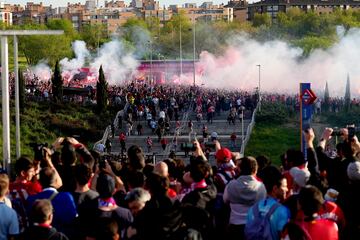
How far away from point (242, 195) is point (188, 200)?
51 centimetres

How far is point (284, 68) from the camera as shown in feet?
240

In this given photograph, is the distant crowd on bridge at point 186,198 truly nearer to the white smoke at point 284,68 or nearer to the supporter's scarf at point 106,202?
the supporter's scarf at point 106,202

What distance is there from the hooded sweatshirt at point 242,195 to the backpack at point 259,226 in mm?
565

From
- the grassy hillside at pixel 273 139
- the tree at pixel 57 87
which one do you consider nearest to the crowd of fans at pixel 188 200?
the grassy hillside at pixel 273 139

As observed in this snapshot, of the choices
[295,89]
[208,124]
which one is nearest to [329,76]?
[295,89]

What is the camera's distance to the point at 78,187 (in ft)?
30.2

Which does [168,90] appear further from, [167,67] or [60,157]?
[60,157]

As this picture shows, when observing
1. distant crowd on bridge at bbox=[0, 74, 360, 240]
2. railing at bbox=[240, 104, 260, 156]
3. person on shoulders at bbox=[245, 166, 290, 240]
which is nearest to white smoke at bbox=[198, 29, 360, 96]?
railing at bbox=[240, 104, 260, 156]

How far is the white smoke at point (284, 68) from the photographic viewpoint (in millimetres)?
68188

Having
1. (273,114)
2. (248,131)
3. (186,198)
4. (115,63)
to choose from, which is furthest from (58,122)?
(186,198)

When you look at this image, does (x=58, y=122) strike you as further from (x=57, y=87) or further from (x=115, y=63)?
(x=115, y=63)

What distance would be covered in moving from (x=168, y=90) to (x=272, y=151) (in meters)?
14.2

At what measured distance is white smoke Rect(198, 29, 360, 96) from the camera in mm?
68188

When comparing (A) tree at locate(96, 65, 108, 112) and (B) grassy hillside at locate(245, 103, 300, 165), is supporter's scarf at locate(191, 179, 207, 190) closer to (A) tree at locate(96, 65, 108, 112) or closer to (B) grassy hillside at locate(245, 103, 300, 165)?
(B) grassy hillside at locate(245, 103, 300, 165)
